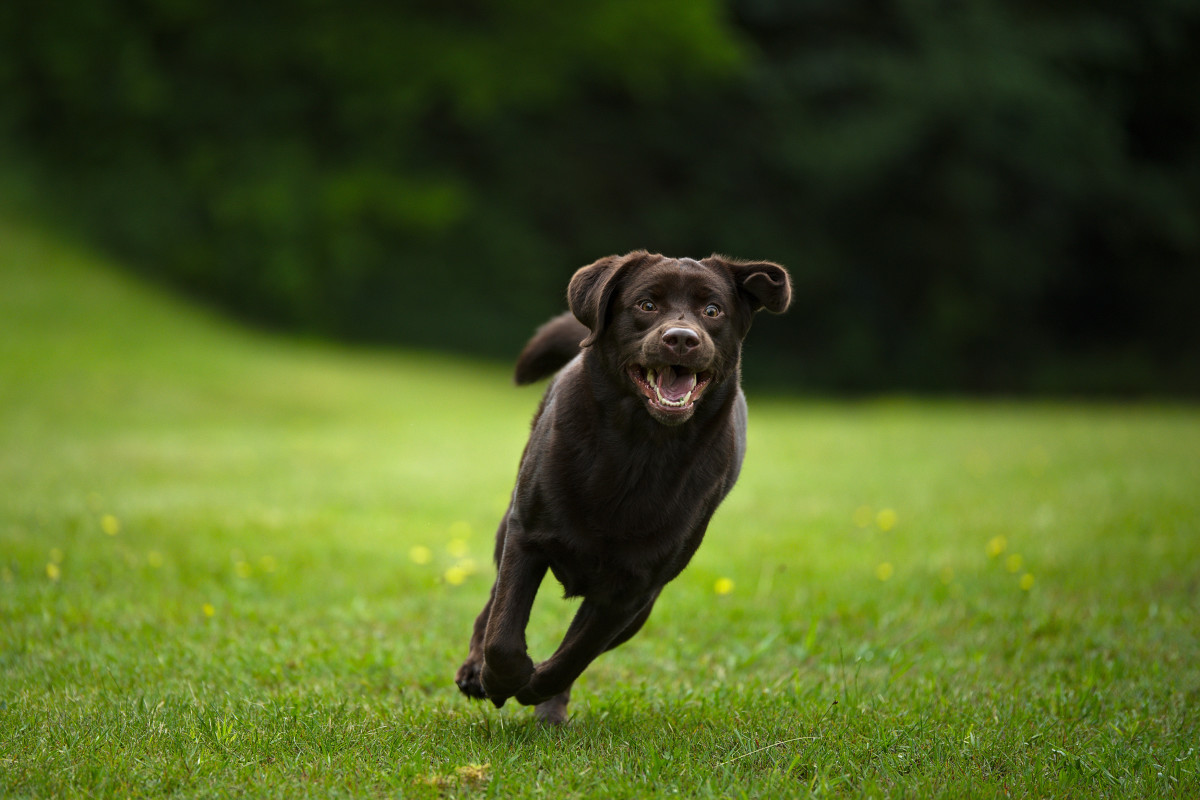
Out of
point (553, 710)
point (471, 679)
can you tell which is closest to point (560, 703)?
point (553, 710)

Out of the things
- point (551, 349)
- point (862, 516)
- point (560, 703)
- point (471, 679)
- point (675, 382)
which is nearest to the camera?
point (675, 382)

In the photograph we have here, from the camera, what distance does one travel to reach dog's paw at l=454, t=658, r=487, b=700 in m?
3.74

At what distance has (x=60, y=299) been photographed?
18.9 metres

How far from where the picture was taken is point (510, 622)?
3.38m

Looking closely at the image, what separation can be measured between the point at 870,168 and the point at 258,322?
1391 centimetres

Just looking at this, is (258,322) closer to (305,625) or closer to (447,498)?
(447,498)

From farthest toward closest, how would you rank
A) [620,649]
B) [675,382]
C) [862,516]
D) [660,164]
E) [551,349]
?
[660,164], [862,516], [620,649], [551,349], [675,382]

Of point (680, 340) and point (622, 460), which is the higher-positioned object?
point (680, 340)

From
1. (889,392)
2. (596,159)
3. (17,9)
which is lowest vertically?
(889,392)

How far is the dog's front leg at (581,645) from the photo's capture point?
3.44m

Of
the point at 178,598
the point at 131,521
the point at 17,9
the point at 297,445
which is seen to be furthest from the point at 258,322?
the point at 178,598

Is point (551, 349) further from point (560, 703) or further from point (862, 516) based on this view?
point (862, 516)

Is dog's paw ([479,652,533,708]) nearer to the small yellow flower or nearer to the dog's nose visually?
the dog's nose

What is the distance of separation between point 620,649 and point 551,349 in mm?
1556
